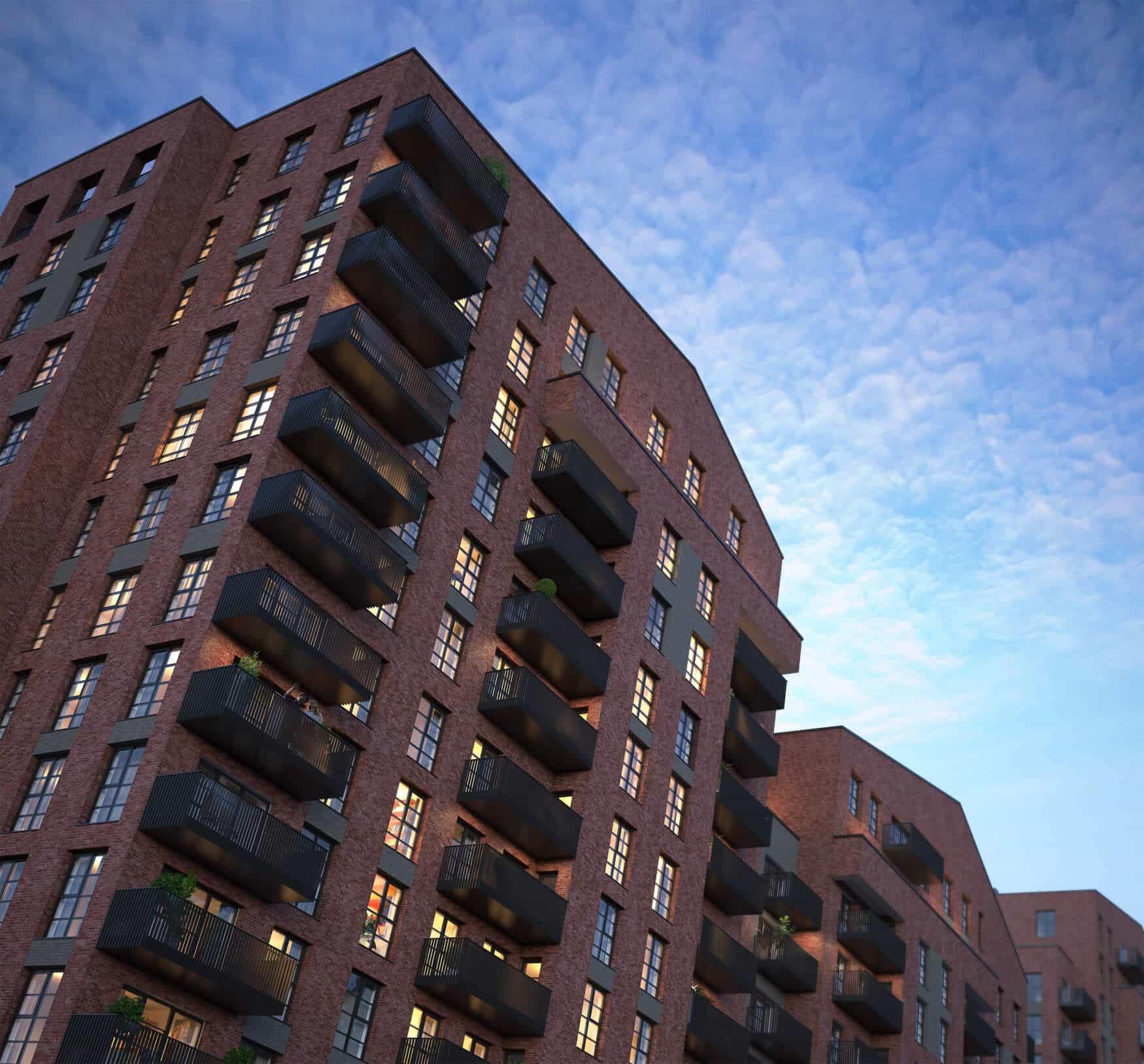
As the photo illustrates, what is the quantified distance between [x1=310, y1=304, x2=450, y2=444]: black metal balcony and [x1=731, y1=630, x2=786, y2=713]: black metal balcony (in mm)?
20719

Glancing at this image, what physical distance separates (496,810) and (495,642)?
575 centimetres

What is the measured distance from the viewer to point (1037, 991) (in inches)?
3846

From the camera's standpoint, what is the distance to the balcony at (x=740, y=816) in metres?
53.9

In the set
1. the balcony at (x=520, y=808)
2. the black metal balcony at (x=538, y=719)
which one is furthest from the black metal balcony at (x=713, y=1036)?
the black metal balcony at (x=538, y=719)

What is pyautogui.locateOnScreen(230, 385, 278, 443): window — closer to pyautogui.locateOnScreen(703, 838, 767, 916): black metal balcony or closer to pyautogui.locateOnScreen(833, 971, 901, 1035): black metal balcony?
pyautogui.locateOnScreen(703, 838, 767, 916): black metal balcony

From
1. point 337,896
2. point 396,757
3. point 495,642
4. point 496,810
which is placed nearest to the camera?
point 337,896

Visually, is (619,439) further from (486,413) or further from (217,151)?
(217,151)

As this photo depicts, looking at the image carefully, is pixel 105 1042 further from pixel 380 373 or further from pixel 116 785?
pixel 380 373

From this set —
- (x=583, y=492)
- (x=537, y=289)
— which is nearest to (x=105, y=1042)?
(x=583, y=492)

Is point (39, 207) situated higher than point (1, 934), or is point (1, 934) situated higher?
point (39, 207)

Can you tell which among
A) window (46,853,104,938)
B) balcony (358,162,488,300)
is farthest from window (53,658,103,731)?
balcony (358,162,488,300)

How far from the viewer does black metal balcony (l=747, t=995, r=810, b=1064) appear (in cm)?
5458

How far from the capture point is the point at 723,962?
51.0 m

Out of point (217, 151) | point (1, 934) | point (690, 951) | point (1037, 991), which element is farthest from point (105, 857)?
point (1037, 991)
